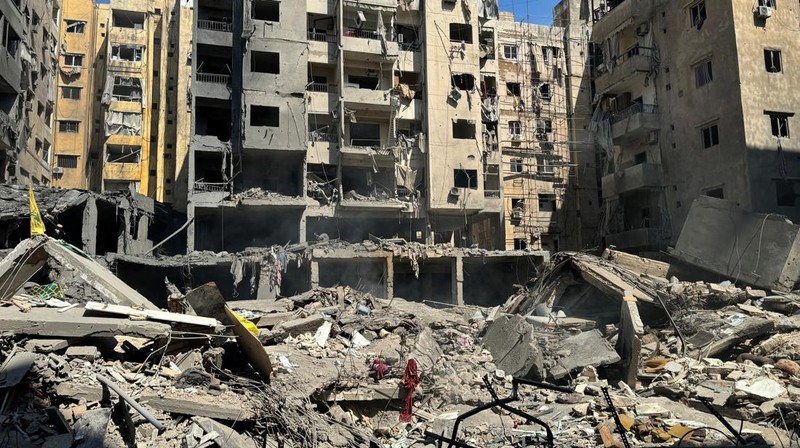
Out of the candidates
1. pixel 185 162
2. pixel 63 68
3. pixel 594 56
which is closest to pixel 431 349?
pixel 185 162

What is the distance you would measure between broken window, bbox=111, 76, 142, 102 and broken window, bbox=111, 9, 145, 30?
15.5ft

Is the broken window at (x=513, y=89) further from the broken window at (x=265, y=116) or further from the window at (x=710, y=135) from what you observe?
the broken window at (x=265, y=116)

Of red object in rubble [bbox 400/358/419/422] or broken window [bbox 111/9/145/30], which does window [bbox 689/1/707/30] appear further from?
broken window [bbox 111/9/145/30]

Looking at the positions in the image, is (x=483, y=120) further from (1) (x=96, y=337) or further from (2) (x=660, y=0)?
(1) (x=96, y=337)

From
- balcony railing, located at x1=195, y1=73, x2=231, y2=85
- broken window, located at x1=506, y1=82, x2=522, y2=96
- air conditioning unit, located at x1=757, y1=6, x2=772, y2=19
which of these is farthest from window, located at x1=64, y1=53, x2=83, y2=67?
air conditioning unit, located at x1=757, y1=6, x2=772, y2=19

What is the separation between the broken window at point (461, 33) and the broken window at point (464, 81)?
2203 millimetres

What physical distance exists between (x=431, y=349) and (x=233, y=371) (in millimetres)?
5787

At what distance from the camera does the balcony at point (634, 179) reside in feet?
99.4

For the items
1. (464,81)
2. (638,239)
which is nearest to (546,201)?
(638,239)

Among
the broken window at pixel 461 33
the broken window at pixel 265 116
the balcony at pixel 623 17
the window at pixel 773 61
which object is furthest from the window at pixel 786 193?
the broken window at pixel 265 116

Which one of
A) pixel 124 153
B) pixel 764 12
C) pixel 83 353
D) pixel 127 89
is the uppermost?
pixel 127 89

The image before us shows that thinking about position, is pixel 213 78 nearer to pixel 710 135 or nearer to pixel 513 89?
pixel 513 89

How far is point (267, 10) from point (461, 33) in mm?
11911

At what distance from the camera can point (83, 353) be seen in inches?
328
